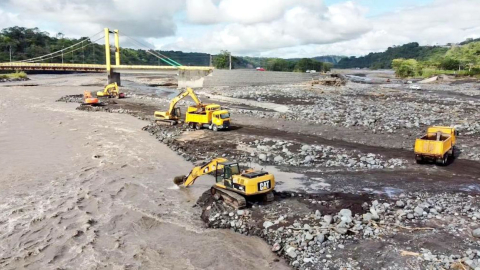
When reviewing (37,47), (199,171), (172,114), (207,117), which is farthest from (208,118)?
(37,47)

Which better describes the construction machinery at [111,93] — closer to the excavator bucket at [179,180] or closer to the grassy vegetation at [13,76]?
the excavator bucket at [179,180]

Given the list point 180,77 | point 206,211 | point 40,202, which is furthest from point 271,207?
point 180,77

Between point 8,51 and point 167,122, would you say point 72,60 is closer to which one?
point 8,51

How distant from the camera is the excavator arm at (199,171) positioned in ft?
50.1

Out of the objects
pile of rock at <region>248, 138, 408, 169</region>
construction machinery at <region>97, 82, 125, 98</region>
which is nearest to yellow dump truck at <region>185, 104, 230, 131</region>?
pile of rock at <region>248, 138, 408, 169</region>

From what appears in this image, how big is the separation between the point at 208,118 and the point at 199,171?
547 inches

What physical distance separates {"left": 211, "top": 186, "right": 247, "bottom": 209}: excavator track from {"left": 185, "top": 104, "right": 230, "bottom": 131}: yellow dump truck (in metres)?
14.1

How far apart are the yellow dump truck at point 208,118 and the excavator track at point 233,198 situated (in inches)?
554

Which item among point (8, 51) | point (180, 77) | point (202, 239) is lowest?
point (202, 239)

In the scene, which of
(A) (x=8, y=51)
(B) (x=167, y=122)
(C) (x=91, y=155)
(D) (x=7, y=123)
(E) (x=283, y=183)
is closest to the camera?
(E) (x=283, y=183)

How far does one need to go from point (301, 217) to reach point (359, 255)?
2.96 m

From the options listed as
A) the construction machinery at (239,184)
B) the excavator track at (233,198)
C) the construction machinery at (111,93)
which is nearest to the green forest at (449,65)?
the construction machinery at (111,93)

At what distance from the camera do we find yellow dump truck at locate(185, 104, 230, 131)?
93.7ft

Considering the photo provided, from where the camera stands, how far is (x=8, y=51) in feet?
420
